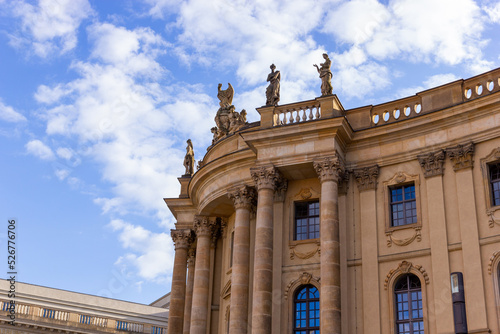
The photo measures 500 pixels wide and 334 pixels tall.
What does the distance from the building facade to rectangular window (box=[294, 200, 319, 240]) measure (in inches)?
1.7

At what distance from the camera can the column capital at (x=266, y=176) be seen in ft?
87.8

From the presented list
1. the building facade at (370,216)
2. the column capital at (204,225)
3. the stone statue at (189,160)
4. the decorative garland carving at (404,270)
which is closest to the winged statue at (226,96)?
the building facade at (370,216)

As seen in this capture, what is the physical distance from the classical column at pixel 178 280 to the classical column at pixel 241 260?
6.17 meters

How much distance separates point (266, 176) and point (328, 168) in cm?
269

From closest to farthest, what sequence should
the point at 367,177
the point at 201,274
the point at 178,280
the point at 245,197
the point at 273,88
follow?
the point at 367,177 → the point at 245,197 → the point at 273,88 → the point at 201,274 → the point at 178,280

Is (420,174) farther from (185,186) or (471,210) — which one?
(185,186)

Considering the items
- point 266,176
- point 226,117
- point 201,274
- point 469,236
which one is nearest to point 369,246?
point 469,236

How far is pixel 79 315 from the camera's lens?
178 feet

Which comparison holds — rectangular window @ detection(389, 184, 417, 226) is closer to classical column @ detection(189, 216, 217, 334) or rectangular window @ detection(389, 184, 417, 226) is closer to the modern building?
classical column @ detection(189, 216, 217, 334)

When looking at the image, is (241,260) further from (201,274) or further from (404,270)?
(404,270)

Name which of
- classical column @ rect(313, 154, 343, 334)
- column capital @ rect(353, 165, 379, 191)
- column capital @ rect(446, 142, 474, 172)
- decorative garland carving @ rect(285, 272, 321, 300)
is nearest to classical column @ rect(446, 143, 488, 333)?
column capital @ rect(446, 142, 474, 172)

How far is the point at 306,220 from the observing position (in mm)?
27438

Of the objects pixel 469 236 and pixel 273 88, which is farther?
pixel 273 88

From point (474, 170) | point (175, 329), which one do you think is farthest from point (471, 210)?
point (175, 329)
